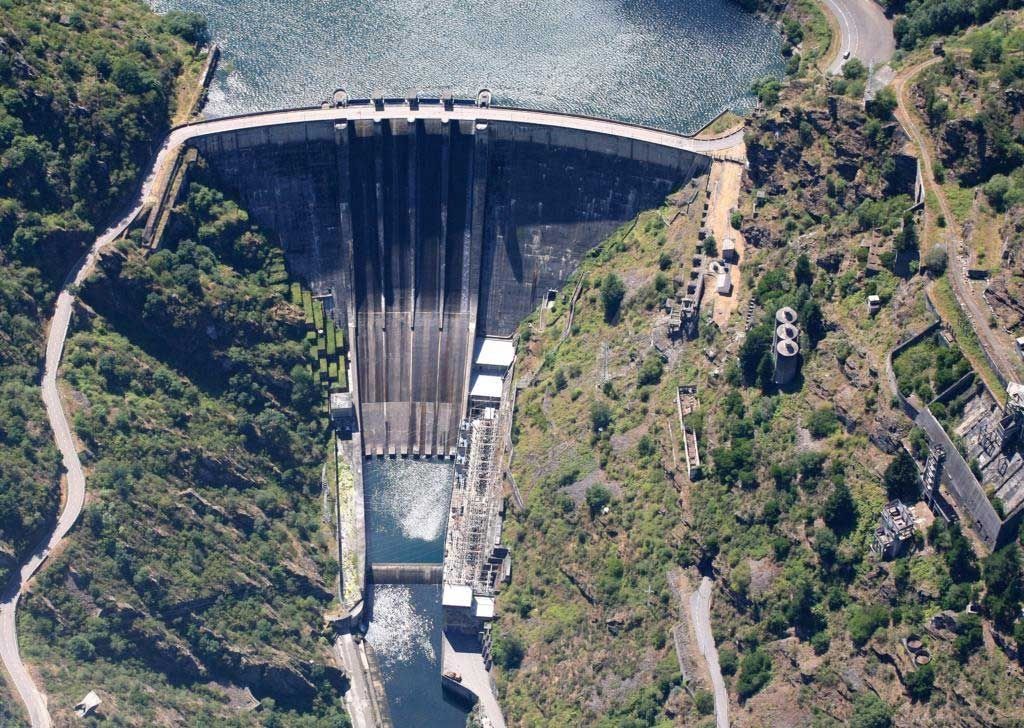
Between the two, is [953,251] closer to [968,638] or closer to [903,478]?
[903,478]

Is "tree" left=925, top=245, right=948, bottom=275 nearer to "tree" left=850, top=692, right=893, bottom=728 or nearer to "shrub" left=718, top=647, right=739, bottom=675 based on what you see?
"tree" left=850, top=692, right=893, bottom=728

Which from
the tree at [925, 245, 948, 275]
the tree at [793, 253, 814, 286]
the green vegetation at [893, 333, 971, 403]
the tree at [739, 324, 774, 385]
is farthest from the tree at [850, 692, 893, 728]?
the tree at [793, 253, 814, 286]

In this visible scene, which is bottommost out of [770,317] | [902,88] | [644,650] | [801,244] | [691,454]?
[644,650]

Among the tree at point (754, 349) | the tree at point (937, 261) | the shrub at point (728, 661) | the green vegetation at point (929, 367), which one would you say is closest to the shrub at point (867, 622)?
the shrub at point (728, 661)

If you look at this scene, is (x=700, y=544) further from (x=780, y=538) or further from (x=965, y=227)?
(x=965, y=227)

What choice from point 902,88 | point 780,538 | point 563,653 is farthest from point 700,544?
point 902,88

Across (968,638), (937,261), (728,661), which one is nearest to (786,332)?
(937,261)
